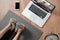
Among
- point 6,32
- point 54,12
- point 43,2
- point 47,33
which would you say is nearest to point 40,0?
point 43,2

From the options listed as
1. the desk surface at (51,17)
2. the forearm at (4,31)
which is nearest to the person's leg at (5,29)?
the forearm at (4,31)

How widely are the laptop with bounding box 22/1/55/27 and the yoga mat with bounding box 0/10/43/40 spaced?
2.5 inches

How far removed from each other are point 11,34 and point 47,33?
1.16 ft

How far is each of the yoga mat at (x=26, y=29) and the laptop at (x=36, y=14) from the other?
0.06 metres

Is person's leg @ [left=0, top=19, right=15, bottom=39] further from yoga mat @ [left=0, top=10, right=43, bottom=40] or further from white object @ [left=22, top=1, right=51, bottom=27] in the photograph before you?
white object @ [left=22, top=1, right=51, bottom=27]

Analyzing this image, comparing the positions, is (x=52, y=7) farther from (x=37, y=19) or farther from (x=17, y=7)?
(x=17, y=7)

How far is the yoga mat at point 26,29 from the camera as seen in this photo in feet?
5.81

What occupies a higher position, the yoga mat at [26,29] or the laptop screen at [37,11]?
the laptop screen at [37,11]

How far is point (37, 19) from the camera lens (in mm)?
1817

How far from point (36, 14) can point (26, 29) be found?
0.18m

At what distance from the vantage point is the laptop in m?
1.81

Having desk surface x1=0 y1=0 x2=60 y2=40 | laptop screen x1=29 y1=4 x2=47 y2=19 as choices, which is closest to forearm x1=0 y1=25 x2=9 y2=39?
desk surface x1=0 y1=0 x2=60 y2=40

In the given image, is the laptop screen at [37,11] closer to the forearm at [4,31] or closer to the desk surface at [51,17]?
the desk surface at [51,17]

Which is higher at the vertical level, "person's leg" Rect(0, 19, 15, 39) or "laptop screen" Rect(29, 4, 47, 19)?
"laptop screen" Rect(29, 4, 47, 19)
